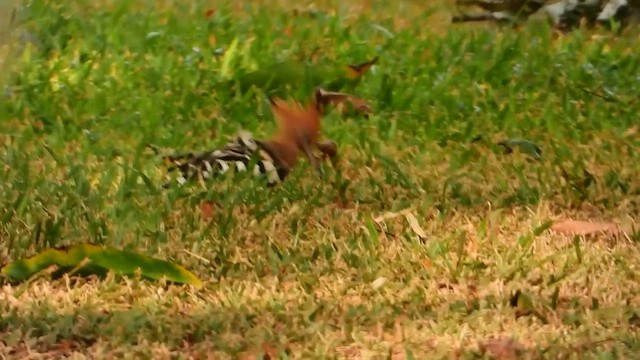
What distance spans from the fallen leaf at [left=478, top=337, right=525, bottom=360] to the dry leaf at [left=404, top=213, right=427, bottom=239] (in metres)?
0.65

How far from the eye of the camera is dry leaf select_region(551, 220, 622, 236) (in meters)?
3.25

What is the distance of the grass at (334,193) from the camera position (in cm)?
265

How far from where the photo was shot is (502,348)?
2533 mm

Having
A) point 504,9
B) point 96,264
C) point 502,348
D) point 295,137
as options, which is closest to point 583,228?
point 502,348

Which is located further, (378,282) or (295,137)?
(295,137)

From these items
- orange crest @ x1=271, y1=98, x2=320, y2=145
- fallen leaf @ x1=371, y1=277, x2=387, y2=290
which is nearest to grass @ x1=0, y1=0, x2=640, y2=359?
fallen leaf @ x1=371, y1=277, x2=387, y2=290

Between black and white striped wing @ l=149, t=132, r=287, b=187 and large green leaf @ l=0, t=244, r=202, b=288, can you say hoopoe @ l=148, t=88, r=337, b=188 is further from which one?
large green leaf @ l=0, t=244, r=202, b=288

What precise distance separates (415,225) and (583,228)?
44cm

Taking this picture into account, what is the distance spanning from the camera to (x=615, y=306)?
9.04 ft

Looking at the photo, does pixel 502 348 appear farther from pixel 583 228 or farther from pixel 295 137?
pixel 295 137

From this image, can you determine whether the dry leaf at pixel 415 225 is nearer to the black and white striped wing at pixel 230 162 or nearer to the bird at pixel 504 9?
the black and white striped wing at pixel 230 162

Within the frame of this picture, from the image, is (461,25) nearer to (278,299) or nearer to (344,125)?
(344,125)

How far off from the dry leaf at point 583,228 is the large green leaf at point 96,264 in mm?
985

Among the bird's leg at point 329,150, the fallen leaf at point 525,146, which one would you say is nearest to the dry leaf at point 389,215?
the bird's leg at point 329,150
